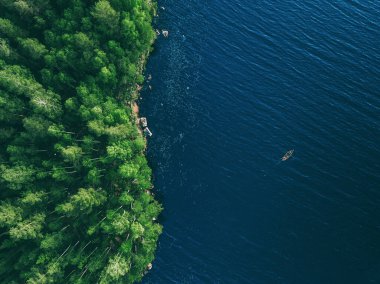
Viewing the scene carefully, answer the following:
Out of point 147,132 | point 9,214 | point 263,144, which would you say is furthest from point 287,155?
point 9,214

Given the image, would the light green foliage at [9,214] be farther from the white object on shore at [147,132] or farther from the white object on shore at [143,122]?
the white object on shore at [143,122]

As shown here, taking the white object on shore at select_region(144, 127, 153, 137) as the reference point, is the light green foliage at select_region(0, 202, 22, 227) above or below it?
below

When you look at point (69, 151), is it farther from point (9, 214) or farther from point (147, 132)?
point (147, 132)

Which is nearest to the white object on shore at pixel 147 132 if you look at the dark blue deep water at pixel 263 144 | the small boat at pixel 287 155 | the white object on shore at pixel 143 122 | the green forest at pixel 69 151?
the white object on shore at pixel 143 122

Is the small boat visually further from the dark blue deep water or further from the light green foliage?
the light green foliage

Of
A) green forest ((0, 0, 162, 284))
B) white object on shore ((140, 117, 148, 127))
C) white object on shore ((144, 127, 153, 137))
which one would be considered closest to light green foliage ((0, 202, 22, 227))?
green forest ((0, 0, 162, 284))

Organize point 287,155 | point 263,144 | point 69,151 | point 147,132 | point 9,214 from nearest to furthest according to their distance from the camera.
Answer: point 9,214
point 69,151
point 147,132
point 287,155
point 263,144

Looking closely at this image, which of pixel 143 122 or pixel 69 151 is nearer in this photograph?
pixel 69 151
